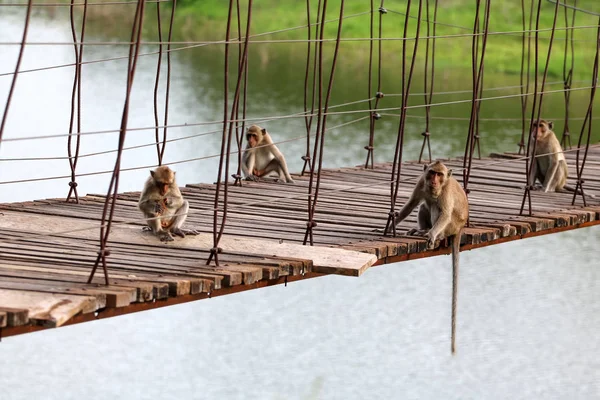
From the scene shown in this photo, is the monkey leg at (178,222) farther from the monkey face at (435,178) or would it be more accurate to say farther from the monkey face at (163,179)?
the monkey face at (435,178)

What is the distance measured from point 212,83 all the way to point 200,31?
230 inches

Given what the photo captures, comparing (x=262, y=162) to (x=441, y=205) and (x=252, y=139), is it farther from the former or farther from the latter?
(x=441, y=205)

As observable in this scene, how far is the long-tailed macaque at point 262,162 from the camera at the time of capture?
11898 mm

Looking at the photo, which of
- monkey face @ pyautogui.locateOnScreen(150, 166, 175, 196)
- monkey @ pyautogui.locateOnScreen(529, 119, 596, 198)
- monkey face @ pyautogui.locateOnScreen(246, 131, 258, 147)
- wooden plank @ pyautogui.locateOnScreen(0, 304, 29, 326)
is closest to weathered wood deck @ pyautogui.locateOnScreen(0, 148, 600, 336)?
wooden plank @ pyautogui.locateOnScreen(0, 304, 29, 326)

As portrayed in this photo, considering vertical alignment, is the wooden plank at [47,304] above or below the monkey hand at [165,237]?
below

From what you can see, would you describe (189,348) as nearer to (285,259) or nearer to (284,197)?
(284,197)

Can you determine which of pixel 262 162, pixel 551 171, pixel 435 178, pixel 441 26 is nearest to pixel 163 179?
pixel 435 178

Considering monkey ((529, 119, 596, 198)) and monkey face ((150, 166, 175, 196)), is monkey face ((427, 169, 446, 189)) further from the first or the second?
monkey ((529, 119, 596, 198))

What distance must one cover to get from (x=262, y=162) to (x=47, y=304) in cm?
611

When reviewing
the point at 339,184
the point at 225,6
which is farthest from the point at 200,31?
A: the point at 339,184

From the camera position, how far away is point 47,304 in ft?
20.2

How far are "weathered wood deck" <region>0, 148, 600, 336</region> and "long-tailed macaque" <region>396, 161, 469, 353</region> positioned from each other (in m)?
0.17

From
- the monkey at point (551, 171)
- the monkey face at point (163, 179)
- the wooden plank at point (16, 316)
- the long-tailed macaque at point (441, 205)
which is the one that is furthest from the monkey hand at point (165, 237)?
the monkey at point (551, 171)

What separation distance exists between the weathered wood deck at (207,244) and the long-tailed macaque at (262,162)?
0.99ft
